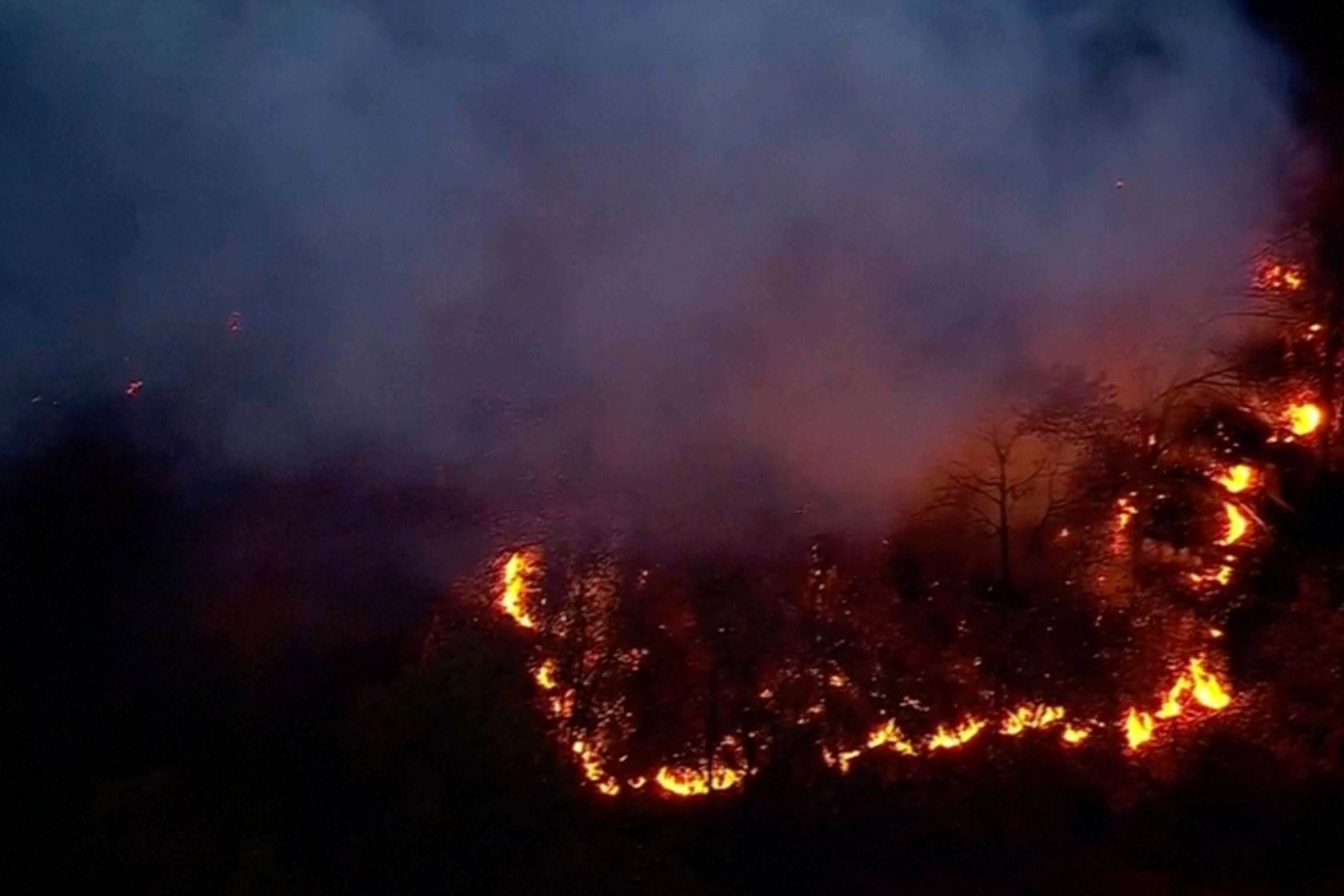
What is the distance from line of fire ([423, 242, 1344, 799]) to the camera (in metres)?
4.82

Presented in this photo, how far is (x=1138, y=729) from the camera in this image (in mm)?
4902

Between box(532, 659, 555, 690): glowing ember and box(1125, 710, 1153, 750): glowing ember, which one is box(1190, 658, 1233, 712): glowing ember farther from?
box(532, 659, 555, 690): glowing ember

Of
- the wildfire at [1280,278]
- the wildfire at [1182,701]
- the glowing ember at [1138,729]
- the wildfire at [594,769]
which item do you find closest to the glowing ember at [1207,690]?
the wildfire at [1182,701]

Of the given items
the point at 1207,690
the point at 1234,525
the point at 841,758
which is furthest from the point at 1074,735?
the point at 1234,525

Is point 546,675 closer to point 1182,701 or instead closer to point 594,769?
point 594,769

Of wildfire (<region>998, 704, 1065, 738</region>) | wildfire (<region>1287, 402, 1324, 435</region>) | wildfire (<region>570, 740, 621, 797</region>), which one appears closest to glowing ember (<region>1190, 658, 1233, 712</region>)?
wildfire (<region>998, 704, 1065, 738</region>)

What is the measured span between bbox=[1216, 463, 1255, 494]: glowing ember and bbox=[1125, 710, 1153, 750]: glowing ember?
1.24 metres

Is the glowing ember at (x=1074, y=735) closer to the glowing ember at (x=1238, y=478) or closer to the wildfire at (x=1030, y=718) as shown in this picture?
the wildfire at (x=1030, y=718)

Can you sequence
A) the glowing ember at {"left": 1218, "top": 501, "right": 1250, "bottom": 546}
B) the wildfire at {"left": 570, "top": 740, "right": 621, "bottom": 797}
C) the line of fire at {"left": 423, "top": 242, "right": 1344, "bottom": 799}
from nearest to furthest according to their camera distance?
the wildfire at {"left": 570, "top": 740, "right": 621, "bottom": 797}, the line of fire at {"left": 423, "top": 242, "right": 1344, "bottom": 799}, the glowing ember at {"left": 1218, "top": 501, "right": 1250, "bottom": 546}

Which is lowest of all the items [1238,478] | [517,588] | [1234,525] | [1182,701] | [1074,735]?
[1074,735]

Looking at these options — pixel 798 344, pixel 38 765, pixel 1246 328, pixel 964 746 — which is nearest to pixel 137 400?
pixel 38 765

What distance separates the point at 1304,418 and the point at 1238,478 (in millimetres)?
440

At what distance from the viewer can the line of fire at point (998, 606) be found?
4.82m

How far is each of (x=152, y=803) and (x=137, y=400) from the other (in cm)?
205
